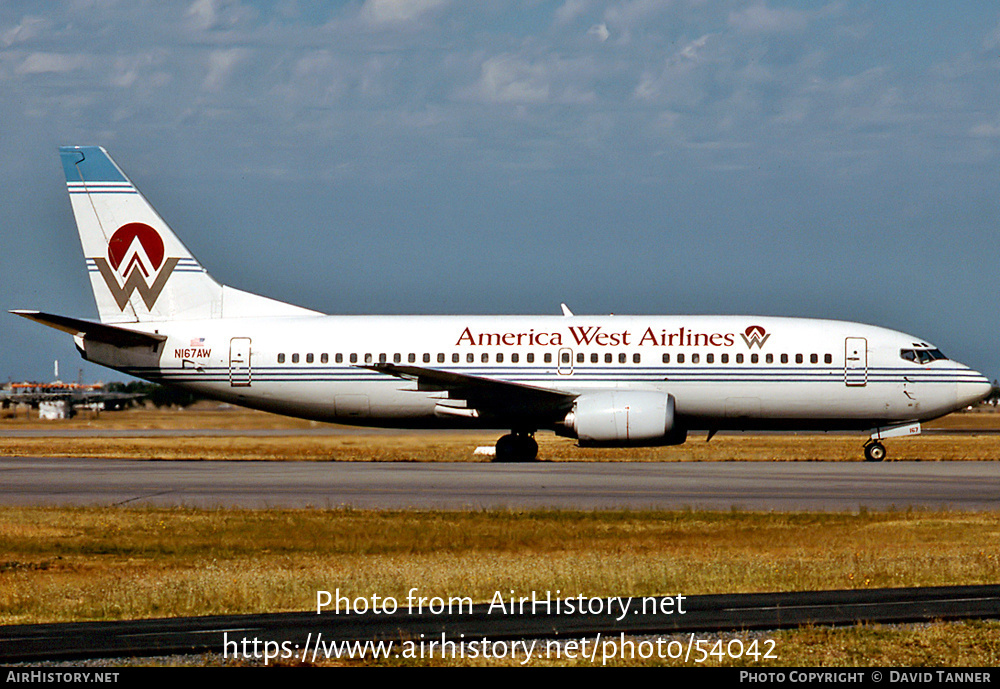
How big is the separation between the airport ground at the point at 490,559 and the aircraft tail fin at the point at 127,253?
52.2ft

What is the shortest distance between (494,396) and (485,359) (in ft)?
4.85

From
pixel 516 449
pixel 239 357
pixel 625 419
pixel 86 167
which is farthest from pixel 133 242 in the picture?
pixel 625 419

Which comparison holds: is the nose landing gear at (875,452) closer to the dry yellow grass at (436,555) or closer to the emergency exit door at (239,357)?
the dry yellow grass at (436,555)

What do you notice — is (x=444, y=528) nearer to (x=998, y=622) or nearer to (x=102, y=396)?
(x=998, y=622)

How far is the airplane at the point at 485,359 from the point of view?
33.6m

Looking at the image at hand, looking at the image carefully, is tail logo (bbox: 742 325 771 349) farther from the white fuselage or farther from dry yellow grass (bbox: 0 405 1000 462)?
dry yellow grass (bbox: 0 405 1000 462)

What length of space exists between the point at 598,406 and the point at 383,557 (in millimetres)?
17605

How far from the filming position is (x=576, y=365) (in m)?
33.8

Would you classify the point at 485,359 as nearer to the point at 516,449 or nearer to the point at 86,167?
the point at 516,449

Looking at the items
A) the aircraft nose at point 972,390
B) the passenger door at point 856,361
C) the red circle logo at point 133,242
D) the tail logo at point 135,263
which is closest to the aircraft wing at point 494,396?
the tail logo at point 135,263

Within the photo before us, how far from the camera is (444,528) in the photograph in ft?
58.3

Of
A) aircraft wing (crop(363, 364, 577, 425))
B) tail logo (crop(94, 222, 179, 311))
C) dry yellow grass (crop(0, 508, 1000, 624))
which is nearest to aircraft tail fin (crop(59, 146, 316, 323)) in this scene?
tail logo (crop(94, 222, 179, 311))

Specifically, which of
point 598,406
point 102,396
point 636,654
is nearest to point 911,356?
point 598,406

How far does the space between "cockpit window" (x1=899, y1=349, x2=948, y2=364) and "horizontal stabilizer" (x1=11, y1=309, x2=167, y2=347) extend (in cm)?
→ 2009
